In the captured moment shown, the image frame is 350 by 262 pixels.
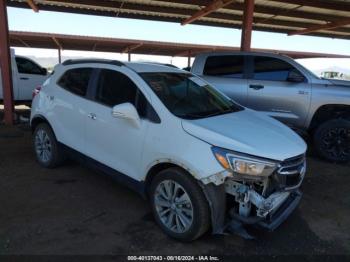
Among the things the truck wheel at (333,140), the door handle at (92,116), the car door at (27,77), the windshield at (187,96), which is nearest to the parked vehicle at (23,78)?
the car door at (27,77)

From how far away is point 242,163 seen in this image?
2959 millimetres

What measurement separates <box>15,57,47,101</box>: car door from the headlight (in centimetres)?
908

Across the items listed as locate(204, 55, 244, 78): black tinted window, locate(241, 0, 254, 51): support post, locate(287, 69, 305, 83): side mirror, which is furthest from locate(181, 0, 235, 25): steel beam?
locate(287, 69, 305, 83): side mirror

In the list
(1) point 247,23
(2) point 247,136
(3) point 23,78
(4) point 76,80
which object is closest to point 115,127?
(4) point 76,80

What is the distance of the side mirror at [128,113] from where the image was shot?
3.50 metres

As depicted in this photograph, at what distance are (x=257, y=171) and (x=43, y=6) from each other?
405 inches

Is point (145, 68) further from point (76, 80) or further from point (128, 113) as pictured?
point (76, 80)

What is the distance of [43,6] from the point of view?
10781mm

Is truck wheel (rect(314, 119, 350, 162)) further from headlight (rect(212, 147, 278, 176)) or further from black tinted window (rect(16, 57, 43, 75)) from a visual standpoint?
black tinted window (rect(16, 57, 43, 75))

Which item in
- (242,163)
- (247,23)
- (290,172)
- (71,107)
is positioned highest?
(247,23)

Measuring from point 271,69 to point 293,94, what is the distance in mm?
733

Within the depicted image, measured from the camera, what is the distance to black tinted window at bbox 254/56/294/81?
6.61 m

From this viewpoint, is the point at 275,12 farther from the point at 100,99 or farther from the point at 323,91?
the point at 100,99

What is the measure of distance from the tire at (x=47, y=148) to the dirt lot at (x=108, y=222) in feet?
0.53
